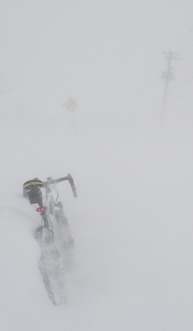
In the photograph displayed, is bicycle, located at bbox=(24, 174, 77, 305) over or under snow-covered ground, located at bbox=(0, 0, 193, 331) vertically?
over

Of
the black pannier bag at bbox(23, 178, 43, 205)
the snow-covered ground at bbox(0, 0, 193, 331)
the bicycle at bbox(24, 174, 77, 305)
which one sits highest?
the black pannier bag at bbox(23, 178, 43, 205)

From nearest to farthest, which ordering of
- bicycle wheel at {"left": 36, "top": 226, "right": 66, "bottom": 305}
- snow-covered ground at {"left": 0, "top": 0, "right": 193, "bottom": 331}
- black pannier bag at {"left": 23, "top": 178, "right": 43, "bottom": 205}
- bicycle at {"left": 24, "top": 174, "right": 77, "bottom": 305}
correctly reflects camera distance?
snow-covered ground at {"left": 0, "top": 0, "right": 193, "bottom": 331}
bicycle wheel at {"left": 36, "top": 226, "right": 66, "bottom": 305}
bicycle at {"left": 24, "top": 174, "right": 77, "bottom": 305}
black pannier bag at {"left": 23, "top": 178, "right": 43, "bottom": 205}

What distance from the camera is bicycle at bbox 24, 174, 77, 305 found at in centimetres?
389

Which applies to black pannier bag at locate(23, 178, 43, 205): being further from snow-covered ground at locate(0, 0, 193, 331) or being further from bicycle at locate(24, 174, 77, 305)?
snow-covered ground at locate(0, 0, 193, 331)

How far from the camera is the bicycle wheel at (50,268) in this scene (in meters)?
3.75

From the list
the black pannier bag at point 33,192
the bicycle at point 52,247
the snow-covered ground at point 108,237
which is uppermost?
the black pannier bag at point 33,192

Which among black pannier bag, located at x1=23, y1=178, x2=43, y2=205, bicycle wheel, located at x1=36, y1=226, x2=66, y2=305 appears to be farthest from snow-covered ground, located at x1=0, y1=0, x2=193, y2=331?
black pannier bag, located at x1=23, y1=178, x2=43, y2=205

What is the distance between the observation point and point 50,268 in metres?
4.11

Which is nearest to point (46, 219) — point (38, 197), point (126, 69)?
point (38, 197)

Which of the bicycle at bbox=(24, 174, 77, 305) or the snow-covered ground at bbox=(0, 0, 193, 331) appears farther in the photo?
the bicycle at bbox=(24, 174, 77, 305)

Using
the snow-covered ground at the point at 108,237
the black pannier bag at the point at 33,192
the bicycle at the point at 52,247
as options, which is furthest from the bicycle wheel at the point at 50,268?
the black pannier bag at the point at 33,192

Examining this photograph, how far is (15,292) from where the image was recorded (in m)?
3.04

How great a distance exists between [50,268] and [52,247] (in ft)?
1.55

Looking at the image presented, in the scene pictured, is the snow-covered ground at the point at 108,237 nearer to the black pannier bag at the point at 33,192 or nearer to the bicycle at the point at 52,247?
the bicycle at the point at 52,247
